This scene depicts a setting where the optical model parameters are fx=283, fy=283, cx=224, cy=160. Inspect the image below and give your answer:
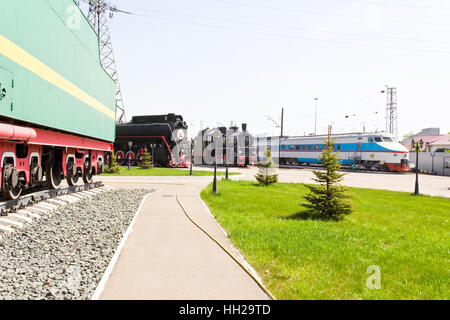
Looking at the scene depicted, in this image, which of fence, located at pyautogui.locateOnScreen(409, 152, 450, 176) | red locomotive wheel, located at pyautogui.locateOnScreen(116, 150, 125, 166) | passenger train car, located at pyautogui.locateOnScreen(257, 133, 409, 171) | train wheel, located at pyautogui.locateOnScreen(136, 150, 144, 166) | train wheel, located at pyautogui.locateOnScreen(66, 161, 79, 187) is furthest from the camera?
fence, located at pyautogui.locateOnScreen(409, 152, 450, 176)

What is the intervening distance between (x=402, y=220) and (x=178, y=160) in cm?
2297

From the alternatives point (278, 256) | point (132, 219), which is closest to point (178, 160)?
point (132, 219)

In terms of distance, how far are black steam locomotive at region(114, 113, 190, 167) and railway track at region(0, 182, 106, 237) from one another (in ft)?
55.9

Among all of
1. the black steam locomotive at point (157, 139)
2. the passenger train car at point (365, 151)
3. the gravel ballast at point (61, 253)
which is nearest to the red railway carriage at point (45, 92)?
the gravel ballast at point (61, 253)

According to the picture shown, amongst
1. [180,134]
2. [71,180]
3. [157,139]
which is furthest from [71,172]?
[157,139]

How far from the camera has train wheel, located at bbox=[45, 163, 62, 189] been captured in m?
9.33

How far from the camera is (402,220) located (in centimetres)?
843

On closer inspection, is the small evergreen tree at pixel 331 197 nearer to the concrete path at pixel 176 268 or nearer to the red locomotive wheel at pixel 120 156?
the concrete path at pixel 176 268

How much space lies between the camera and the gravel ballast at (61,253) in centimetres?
362

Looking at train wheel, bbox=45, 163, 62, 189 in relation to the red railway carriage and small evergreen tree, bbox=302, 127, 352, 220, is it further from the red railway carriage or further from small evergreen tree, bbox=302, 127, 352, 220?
small evergreen tree, bbox=302, 127, 352, 220

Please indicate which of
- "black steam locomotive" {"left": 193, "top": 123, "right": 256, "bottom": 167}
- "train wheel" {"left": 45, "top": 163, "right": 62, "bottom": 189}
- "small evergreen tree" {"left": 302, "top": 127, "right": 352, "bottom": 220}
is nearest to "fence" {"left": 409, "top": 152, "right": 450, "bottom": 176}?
"black steam locomotive" {"left": 193, "top": 123, "right": 256, "bottom": 167}

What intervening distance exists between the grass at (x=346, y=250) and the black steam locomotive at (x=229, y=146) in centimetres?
2273

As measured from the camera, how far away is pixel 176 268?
13.9 ft
